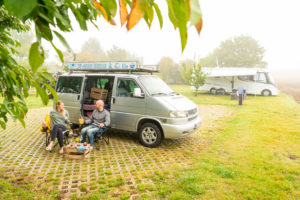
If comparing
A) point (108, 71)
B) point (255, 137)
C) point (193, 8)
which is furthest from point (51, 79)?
point (255, 137)

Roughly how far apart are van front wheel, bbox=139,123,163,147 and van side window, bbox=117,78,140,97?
3.50 ft

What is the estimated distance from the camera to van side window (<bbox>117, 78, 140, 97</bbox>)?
5.79 m

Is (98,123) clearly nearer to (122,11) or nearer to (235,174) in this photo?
(235,174)

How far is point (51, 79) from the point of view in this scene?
54.3 inches

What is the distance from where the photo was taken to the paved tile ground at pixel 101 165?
135 inches

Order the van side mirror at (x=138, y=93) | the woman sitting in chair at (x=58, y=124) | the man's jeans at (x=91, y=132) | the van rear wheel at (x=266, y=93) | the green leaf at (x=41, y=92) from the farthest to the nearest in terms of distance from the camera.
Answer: the van rear wheel at (x=266, y=93)
the van side mirror at (x=138, y=93)
the man's jeans at (x=91, y=132)
the woman sitting in chair at (x=58, y=124)
the green leaf at (x=41, y=92)

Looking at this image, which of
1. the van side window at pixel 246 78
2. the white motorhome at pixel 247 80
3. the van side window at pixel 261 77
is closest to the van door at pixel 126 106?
the white motorhome at pixel 247 80

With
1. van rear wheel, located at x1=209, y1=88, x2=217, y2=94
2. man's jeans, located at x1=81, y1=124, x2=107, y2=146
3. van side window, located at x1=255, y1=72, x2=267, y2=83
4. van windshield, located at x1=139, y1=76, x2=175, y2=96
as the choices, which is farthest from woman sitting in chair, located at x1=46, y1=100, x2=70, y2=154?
van side window, located at x1=255, y1=72, x2=267, y2=83

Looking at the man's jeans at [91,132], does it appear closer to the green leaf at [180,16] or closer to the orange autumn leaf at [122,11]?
the orange autumn leaf at [122,11]

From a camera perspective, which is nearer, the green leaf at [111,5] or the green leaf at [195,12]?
the green leaf at [195,12]

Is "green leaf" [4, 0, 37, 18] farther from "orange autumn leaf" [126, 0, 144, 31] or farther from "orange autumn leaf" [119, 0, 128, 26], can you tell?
"orange autumn leaf" [119, 0, 128, 26]

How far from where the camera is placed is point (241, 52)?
166 feet

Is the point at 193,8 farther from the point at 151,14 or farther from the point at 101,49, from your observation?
the point at 101,49

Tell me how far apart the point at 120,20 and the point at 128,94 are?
498 centimetres
